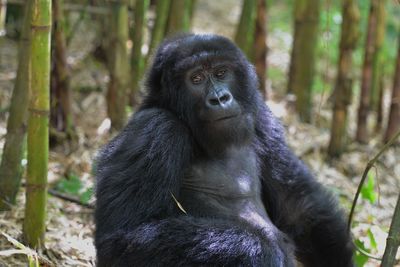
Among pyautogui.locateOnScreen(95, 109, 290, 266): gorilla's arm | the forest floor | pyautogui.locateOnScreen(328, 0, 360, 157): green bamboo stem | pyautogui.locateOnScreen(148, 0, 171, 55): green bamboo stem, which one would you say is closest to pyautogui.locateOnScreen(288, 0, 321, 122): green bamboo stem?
the forest floor

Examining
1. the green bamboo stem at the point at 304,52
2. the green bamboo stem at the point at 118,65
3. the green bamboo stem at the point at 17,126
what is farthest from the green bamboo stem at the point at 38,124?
the green bamboo stem at the point at 304,52

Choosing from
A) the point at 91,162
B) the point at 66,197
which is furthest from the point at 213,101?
the point at 91,162

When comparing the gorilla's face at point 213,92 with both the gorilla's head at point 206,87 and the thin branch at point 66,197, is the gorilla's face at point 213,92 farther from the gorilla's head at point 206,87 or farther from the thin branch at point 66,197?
the thin branch at point 66,197

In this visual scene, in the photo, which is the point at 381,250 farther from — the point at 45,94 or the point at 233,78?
Answer: the point at 45,94

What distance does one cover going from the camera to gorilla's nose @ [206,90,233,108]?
11.6 ft

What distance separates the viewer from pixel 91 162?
5.21 m

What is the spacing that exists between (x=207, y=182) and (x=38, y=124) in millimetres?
961

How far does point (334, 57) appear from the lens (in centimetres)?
965

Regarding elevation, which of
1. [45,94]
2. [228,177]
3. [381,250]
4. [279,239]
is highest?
[45,94]

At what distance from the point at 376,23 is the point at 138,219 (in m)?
4.04

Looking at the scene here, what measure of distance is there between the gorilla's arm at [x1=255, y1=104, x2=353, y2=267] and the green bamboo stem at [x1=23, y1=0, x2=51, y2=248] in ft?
4.23

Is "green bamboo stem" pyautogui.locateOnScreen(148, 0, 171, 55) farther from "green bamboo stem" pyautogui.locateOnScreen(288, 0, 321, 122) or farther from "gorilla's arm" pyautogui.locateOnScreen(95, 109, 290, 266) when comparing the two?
"gorilla's arm" pyautogui.locateOnScreen(95, 109, 290, 266)

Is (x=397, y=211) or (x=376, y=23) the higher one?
(x=376, y=23)

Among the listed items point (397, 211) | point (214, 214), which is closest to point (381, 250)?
point (214, 214)
